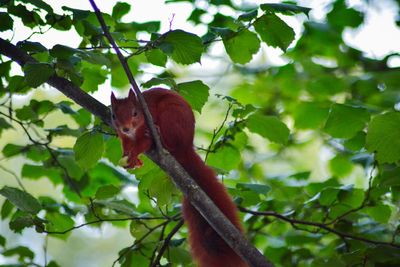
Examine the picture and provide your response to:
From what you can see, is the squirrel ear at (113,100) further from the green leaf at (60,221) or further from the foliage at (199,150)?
the green leaf at (60,221)

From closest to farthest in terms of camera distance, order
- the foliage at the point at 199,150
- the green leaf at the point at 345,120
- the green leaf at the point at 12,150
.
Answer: the foliage at the point at 199,150
the green leaf at the point at 345,120
the green leaf at the point at 12,150

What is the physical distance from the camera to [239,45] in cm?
194

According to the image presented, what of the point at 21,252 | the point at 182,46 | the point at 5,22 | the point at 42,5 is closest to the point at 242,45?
the point at 182,46

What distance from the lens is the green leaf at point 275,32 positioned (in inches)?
72.7

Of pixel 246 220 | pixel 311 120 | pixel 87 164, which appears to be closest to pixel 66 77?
pixel 87 164

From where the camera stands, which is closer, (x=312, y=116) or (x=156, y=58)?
(x=156, y=58)

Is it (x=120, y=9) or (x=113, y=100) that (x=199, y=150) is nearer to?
(x=113, y=100)

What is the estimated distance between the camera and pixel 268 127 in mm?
2107

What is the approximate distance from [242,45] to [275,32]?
0.13 metres

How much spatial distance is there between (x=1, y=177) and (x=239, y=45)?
17.5 feet

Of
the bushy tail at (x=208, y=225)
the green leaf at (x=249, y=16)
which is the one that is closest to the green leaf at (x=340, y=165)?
the bushy tail at (x=208, y=225)

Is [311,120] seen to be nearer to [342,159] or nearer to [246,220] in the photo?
[342,159]

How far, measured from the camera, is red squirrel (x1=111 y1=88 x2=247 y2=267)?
182cm

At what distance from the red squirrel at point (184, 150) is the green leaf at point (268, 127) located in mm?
232
